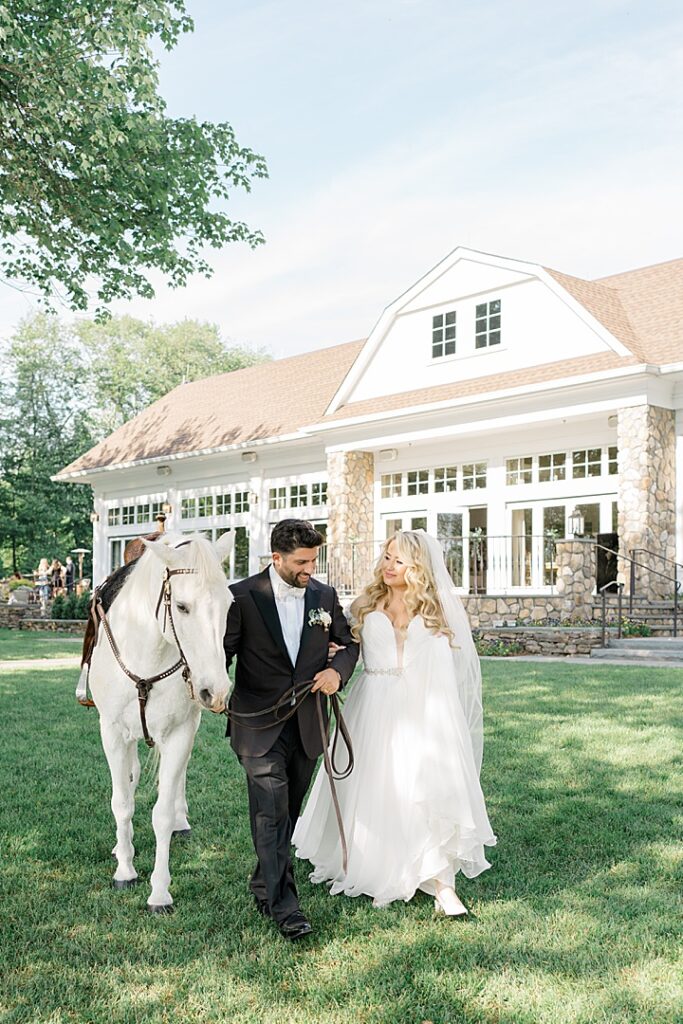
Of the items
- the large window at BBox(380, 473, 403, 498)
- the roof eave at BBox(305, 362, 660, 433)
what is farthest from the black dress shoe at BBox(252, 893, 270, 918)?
the large window at BBox(380, 473, 403, 498)

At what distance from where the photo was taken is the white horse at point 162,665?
403 cm

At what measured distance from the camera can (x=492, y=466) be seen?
21516 mm

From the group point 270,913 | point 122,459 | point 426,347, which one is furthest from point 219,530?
point 270,913

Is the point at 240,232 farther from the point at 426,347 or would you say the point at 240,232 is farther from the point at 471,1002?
the point at 471,1002

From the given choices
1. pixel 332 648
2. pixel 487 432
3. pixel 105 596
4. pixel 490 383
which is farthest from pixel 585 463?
pixel 332 648

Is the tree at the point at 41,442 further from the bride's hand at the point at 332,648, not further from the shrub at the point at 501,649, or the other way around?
the bride's hand at the point at 332,648

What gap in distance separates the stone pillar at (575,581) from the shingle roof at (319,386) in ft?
12.0

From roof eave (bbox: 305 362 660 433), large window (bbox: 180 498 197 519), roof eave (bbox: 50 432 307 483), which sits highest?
roof eave (bbox: 305 362 660 433)

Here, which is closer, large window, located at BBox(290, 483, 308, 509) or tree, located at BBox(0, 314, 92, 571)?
large window, located at BBox(290, 483, 308, 509)

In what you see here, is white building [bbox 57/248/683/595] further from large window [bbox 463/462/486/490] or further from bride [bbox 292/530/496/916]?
bride [bbox 292/530/496/916]

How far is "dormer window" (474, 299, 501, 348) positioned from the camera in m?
21.0

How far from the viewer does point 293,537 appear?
4.32 metres

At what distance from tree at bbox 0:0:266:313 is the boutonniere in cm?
978

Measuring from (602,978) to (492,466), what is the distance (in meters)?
18.2
